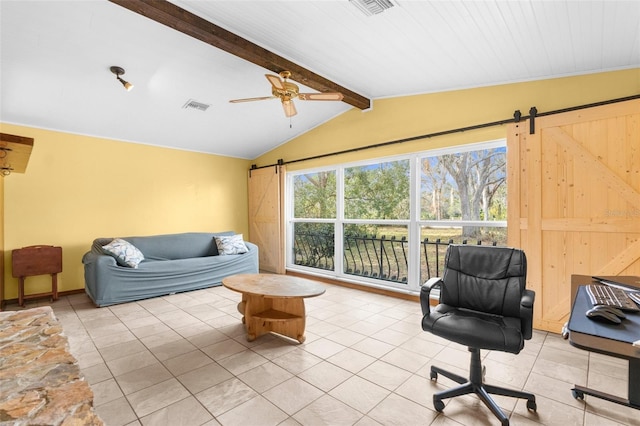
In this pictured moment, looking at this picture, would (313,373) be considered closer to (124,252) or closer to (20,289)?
(124,252)

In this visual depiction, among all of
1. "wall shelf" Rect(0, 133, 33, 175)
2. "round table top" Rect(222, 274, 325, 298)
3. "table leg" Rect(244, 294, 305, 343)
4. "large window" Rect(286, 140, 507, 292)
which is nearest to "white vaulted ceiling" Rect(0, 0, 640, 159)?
"large window" Rect(286, 140, 507, 292)

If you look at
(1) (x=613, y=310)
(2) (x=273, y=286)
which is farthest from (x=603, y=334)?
(2) (x=273, y=286)

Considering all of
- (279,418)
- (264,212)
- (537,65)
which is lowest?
(279,418)

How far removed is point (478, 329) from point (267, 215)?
16.6 feet

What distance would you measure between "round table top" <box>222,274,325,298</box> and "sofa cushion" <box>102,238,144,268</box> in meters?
1.91

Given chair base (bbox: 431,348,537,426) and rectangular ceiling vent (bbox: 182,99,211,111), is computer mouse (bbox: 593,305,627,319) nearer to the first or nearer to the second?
chair base (bbox: 431,348,537,426)

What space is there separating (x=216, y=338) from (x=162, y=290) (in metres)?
1.98

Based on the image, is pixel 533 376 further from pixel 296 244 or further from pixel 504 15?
pixel 296 244

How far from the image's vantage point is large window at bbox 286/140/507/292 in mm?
3834

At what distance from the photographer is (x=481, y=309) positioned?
2.29m

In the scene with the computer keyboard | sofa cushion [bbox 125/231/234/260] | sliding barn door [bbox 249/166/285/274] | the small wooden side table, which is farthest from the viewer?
sliding barn door [bbox 249/166/285/274]

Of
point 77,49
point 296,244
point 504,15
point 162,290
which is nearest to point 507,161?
point 504,15

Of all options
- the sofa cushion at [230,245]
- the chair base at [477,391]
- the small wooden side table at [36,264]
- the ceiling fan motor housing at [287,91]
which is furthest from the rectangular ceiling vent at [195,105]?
the chair base at [477,391]

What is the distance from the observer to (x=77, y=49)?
2.91 m
